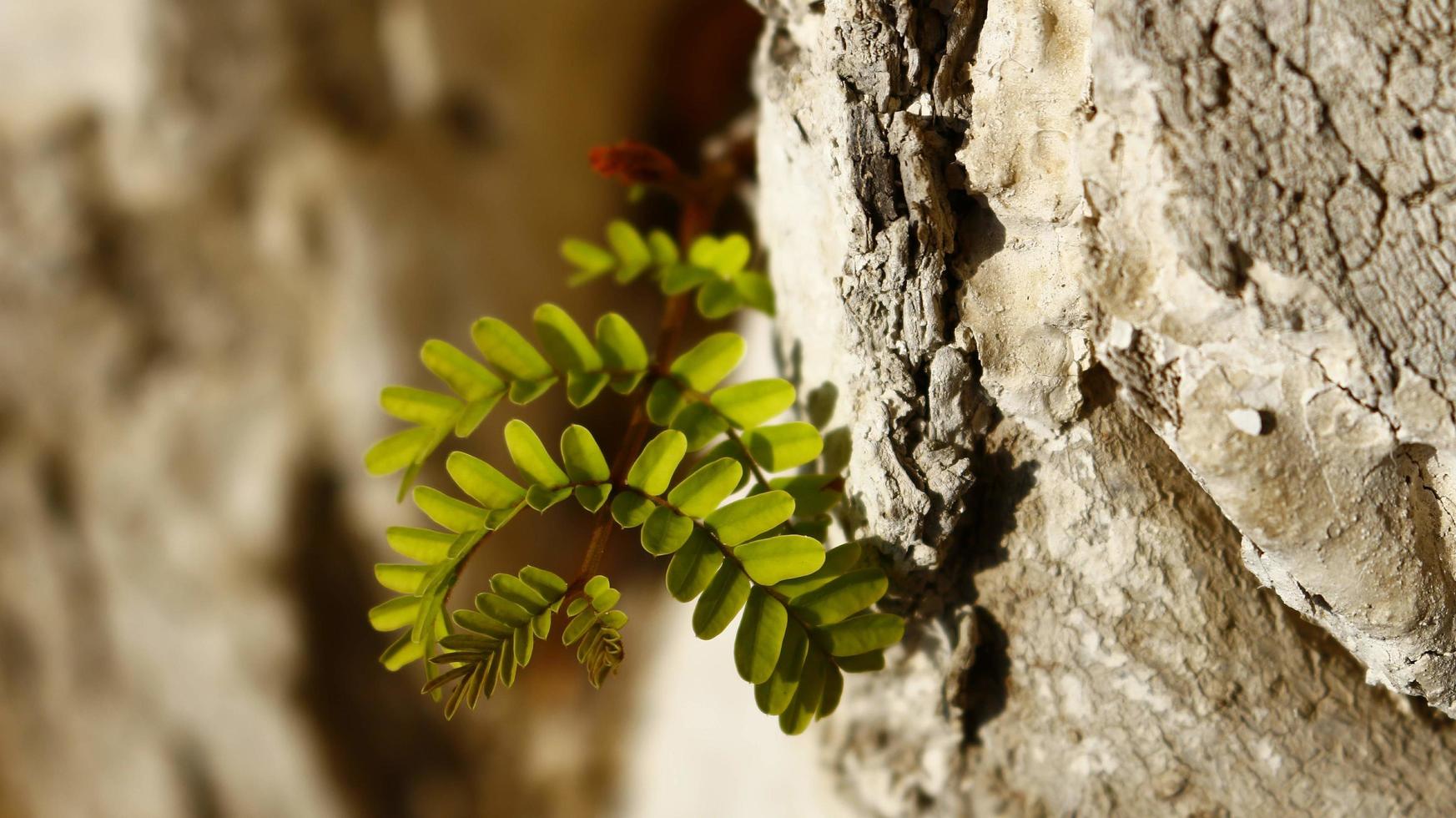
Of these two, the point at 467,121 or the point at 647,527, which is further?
the point at 467,121

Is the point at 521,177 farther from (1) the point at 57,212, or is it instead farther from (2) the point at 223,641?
(2) the point at 223,641

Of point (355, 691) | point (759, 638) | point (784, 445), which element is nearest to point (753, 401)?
point (784, 445)

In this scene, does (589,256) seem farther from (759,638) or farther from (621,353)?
(759,638)

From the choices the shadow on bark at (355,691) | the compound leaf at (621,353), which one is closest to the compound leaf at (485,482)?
the compound leaf at (621,353)

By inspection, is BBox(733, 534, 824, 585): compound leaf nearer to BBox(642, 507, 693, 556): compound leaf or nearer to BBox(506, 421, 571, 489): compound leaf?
BBox(642, 507, 693, 556): compound leaf

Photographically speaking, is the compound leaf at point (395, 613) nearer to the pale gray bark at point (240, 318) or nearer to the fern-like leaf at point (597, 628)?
the fern-like leaf at point (597, 628)

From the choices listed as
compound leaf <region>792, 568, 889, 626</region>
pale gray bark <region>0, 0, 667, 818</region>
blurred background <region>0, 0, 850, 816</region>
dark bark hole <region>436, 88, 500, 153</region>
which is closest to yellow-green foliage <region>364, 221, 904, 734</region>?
compound leaf <region>792, 568, 889, 626</region>

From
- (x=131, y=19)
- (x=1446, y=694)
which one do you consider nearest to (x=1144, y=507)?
(x=1446, y=694)

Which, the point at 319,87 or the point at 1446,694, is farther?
the point at 319,87
